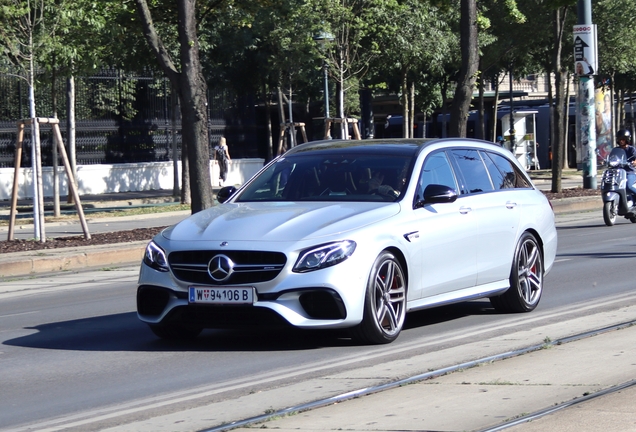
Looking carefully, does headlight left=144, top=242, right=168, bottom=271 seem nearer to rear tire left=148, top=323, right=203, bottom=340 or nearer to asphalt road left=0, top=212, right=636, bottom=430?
rear tire left=148, top=323, right=203, bottom=340

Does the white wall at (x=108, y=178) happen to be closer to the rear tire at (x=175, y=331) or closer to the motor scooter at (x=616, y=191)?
the motor scooter at (x=616, y=191)

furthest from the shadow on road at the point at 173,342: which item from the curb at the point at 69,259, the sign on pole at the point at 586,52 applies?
the sign on pole at the point at 586,52

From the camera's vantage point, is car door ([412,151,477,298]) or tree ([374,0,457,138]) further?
tree ([374,0,457,138])

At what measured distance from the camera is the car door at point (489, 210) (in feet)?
30.8

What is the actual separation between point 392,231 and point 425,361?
1124 mm

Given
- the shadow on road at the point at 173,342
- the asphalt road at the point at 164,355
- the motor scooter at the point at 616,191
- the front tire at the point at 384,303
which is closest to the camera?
the asphalt road at the point at 164,355

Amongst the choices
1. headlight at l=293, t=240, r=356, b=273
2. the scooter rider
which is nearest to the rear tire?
headlight at l=293, t=240, r=356, b=273

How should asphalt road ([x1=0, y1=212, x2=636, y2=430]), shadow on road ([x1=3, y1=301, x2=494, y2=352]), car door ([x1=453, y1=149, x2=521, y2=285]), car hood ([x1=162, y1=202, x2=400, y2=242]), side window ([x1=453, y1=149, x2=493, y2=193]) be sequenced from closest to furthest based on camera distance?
asphalt road ([x1=0, y1=212, x2=636, y2=430]) → car hood ([x1=162, y1=202, x2=400, y2=242]) → shadow on road ([x1=3, y1=301, x2=494, y2=352]) → car door ([x1=453, y1=149, x2=521, y2=285]) → side window ([x1=453, y1=149, x2=493, y2=193])

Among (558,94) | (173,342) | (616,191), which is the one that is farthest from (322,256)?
(558,94)

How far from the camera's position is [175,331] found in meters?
8.70

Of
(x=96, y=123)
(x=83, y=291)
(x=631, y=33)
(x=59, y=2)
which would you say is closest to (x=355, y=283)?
(x=83, y=291)

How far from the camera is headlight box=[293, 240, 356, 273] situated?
25.2 ft

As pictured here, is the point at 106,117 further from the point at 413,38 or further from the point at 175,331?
the point at 175,331

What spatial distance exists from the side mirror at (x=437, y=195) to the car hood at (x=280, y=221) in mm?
302
